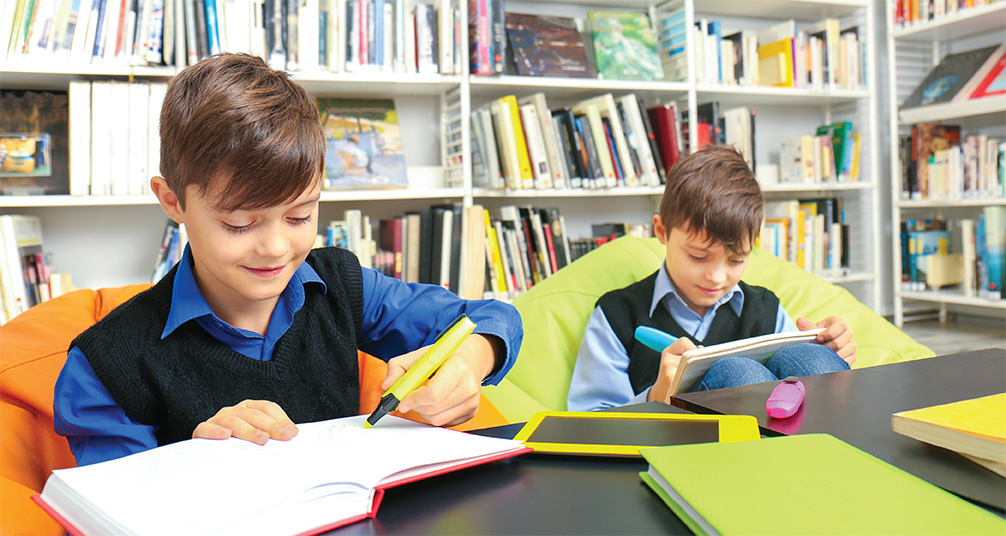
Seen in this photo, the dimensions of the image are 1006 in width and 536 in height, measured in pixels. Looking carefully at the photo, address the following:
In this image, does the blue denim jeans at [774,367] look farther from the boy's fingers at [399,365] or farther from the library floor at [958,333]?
the library floor at [958,333]

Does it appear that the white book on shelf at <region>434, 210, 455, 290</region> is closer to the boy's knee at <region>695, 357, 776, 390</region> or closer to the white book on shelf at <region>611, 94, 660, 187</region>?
the white book on shelf at <region>611, 94, 660, 187</region>

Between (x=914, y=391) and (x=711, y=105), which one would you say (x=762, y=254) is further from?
(x=914, y=391)

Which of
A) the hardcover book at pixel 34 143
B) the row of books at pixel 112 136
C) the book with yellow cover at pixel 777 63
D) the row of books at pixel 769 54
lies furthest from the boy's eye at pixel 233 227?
the book with yellow cover at pixel 777 63

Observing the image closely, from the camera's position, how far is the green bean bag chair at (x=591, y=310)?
1.42m

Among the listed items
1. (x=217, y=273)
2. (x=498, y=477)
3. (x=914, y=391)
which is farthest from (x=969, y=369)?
(x=217, y=273)

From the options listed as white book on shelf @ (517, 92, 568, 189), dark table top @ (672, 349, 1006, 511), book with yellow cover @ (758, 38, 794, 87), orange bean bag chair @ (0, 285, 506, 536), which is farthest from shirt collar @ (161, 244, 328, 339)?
book with yellow cover @ (758, 38, 794, 87)

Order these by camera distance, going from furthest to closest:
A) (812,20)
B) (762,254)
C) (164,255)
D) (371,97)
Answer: (812,20)
(371,97)
(164,255)
(762,254)

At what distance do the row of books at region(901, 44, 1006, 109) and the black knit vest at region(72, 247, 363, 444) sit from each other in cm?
287

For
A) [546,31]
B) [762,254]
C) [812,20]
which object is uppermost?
Answer: [812,20]

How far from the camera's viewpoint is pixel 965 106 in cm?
277

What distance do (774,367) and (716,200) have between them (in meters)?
0.38

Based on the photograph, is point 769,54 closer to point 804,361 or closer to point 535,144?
point 535,144

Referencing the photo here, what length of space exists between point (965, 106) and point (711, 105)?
1.06 meters

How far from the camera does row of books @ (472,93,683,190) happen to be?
225cm
